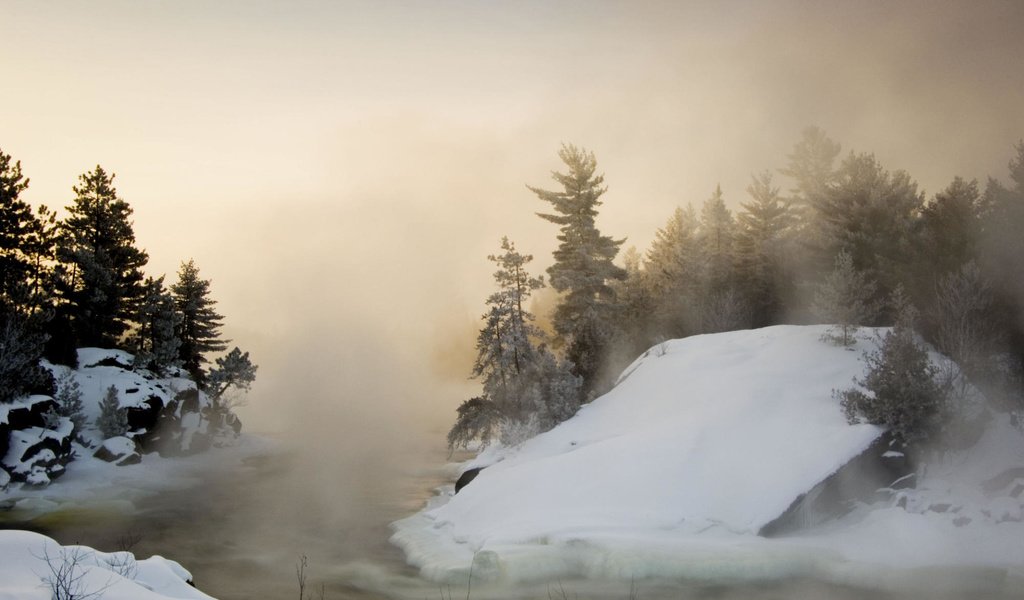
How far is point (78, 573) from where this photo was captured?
8758mm

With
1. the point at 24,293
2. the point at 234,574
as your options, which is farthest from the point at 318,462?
the point at 234,574

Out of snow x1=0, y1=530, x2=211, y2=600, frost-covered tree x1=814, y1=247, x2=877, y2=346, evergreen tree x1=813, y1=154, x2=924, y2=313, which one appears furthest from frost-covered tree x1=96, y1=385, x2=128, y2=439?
evergreen tree x1=813, y1=154, x2=924, y2=313

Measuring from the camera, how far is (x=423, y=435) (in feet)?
204

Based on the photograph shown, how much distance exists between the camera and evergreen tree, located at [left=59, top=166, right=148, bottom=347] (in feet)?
152

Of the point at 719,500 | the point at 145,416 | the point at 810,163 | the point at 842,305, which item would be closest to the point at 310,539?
the point at 719,500

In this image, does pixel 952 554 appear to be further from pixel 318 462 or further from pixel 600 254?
pixel 318 462

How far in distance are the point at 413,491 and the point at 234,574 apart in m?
14.1

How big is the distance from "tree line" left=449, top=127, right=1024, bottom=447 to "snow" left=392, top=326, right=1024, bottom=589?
249 cm

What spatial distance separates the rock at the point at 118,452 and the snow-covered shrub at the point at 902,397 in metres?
40.1

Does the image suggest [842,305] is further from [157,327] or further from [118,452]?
[157,327]

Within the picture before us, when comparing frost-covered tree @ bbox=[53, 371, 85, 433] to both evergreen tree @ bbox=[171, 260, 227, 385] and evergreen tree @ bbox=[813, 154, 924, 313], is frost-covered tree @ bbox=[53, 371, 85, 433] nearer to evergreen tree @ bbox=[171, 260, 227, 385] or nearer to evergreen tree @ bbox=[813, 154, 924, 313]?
evergreen tree @ bbox=[171, 260, 227, 385]

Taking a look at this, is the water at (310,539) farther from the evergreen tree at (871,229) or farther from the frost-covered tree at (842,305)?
the evergreen tree at (871,229)

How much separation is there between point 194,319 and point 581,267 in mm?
40542

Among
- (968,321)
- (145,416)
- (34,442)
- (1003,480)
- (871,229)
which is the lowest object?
(1003,480)
